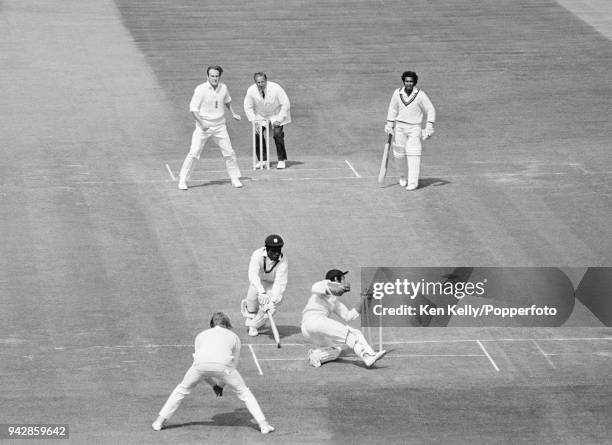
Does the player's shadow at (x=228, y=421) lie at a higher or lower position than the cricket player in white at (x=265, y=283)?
lower

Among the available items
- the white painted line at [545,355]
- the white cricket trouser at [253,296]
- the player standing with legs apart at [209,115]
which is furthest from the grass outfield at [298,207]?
the player standing with legs apart at [209,115]

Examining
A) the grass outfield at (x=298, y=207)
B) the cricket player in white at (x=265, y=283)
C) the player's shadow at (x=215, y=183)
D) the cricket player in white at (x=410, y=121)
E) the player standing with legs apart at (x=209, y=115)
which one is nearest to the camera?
the grass outfield at (x=298, y=207)

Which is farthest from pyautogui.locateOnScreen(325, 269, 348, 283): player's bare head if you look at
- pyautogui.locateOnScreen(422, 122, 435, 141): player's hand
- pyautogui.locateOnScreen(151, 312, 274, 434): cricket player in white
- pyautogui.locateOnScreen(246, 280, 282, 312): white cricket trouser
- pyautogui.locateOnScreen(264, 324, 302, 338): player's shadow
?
pyautogui.locateOnScreen(422, 122, 435, 141): player's hand

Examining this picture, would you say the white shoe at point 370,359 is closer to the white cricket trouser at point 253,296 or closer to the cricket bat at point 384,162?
the white cricket trouser at point 253,296

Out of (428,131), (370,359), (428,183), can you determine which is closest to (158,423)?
(370,359)

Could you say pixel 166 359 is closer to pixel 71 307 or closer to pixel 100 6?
pixel 71 307

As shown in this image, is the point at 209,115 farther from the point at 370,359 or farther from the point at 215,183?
the point at 370,359
